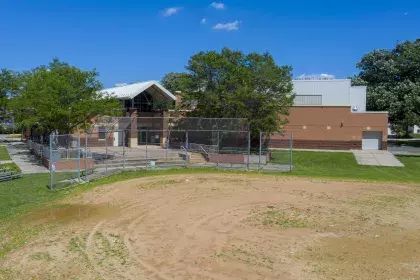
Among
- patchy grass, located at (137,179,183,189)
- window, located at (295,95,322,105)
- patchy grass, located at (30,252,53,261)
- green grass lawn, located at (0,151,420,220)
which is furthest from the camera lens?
window, located at (295,95,322,105)

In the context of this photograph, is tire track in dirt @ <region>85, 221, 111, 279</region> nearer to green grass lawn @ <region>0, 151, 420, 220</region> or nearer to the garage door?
green grass lawn @ <region>0, 151, 420, 220</region>

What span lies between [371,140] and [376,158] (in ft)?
27.5

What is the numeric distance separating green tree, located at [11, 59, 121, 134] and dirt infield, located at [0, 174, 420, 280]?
1016 cm

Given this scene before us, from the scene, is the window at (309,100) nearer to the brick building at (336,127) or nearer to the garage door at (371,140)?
the brick building at (336,127)

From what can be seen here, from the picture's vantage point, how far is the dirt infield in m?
9.20

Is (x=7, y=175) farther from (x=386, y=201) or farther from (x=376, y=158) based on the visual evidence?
(x=376, y=158)

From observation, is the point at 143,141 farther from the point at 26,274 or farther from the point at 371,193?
the point at 26,274

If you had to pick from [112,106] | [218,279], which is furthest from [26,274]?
[112,106]

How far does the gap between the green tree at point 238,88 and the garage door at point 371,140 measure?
1358 cm

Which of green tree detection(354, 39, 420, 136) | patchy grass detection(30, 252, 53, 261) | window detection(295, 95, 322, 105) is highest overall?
green tree detection(354, 39, 420, 136)

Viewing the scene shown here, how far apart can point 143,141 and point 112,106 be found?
1076 centimetres

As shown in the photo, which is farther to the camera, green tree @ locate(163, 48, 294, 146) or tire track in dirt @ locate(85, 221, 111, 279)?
green tree @ locate(163, 48, 294, 146)

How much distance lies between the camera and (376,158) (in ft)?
124

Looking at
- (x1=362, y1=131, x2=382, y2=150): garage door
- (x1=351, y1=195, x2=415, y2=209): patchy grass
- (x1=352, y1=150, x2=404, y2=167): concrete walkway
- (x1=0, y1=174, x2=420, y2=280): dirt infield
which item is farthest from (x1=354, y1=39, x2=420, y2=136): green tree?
(x1=0, y1=174, x2=420, y2=280): dirt infield
